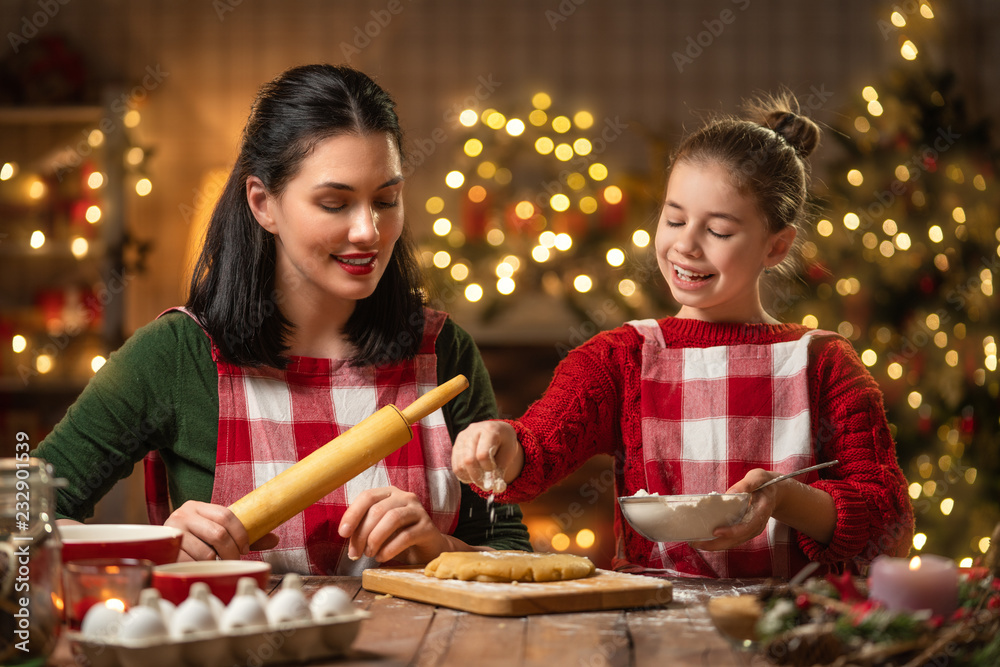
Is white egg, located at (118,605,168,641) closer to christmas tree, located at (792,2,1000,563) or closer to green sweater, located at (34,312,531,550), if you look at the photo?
green sweater, located at (34,312,531,550)

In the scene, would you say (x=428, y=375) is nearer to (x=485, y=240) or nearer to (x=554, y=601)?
(x=554, y=601)

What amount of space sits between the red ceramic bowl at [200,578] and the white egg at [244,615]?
0.32 ft

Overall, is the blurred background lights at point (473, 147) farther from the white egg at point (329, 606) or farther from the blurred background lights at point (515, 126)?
the white egg at point (329, 606)

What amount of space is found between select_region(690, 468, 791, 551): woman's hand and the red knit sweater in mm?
147

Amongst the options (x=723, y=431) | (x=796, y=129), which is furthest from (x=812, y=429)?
(x=796, y=129)

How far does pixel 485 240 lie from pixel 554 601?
8.48 ft

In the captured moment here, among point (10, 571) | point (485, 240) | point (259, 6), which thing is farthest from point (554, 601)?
point (259, 6)

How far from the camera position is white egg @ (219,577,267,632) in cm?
75

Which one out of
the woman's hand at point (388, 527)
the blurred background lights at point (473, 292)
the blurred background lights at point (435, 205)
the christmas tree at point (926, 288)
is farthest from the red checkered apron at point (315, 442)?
the blurred background lights at point (435, 205)

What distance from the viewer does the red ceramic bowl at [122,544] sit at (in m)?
0.91


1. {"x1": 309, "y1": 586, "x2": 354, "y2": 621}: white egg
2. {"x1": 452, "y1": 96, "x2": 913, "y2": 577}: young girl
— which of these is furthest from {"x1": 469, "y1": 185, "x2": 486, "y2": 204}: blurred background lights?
{"x1": 309, "y1": 586, "x2": 354, "y2": 621}: white egg

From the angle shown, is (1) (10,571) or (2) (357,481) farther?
(2) (357,481)

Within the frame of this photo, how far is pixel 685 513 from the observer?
105cm

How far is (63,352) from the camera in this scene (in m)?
3.57
